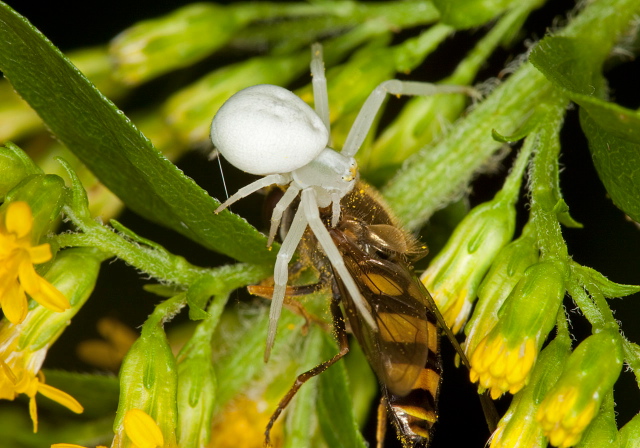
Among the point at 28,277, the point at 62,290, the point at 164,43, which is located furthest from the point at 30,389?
the point at 164,43

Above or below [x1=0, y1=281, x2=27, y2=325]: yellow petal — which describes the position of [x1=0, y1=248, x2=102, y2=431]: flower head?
below

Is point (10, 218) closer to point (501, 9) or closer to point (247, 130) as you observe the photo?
point (247, 130)

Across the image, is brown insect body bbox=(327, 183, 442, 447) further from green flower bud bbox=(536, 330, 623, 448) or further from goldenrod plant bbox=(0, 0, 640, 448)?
green flower bud bbox=(536, 330, 623, 448)

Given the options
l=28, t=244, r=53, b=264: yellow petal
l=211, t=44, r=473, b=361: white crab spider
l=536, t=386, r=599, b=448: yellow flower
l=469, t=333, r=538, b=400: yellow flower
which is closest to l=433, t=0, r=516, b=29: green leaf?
l=211, t=44, r=473, b=361: white crab spider

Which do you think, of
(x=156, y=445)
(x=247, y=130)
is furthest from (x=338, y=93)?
(x=156, y=445)

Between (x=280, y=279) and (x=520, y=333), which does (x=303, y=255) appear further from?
(x=520, y=333)

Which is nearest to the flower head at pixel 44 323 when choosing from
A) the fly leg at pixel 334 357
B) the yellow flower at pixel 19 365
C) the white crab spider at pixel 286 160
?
the yellow flower at pixel 19 365
